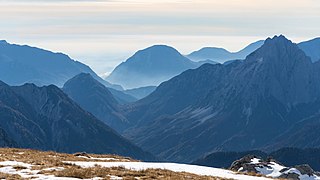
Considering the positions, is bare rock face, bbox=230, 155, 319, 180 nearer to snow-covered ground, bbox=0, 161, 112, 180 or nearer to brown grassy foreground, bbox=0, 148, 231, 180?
brown grassy foreground, bbox=0, 148, 231, 180

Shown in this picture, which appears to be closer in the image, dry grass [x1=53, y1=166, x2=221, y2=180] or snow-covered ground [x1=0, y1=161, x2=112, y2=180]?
snow-covered ground [x1=0, y1=161, x2=112, y2=180]

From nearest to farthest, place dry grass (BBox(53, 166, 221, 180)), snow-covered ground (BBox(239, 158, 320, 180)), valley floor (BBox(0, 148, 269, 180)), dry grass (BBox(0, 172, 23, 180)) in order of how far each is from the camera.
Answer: dry grass (BBox(0, 172, 23, 180))
valley floor (BBox(0, 148, 269, 180))
dry grass (BBox(53, 166, 221, 180))
snow-covered ground (BBox(239, 158, 320, 180))

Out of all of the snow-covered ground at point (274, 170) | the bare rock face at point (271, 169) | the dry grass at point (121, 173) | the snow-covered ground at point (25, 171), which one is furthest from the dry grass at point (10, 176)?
the snow-covered ground at point (274, 170)

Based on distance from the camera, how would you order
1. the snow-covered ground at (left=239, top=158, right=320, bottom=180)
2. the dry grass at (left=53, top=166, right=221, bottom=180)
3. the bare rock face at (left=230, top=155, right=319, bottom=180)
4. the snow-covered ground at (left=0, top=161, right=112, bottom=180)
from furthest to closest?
the snow-covered ground at (left=239, top=158, right=320, bottom=180)
the bare rock face at (left=230, top=155, right=319, bottom=180)
the dry grass at (left=53, top=166, right=221, bottom=180)
the snow-covered ground at (left=0, top=161, right=112, bottom=180)

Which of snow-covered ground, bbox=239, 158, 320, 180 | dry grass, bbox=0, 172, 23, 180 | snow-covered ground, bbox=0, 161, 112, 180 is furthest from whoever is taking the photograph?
snow-covered ground, bbox=239, 158, 320, 180

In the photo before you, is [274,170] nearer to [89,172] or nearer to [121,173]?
[121,173]

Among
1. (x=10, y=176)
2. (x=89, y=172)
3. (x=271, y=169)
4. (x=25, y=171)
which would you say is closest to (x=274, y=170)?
(x=271, y=169)

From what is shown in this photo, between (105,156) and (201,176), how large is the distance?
15.5 metres

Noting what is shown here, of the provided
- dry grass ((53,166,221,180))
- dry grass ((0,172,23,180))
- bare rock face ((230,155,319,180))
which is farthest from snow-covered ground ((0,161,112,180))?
bare rock face ((230,155,319,180))

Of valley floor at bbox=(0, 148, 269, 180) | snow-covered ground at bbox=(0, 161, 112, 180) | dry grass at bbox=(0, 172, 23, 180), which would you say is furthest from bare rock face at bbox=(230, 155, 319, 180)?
dry grass at bbox=(0, 172, 23, 180)

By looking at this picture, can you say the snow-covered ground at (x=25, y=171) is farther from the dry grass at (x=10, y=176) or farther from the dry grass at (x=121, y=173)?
the dry grass at (x=121, y=173)

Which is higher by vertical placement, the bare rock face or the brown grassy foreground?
the brown grassy foreground

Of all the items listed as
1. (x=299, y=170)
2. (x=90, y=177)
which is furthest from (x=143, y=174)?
(x=299, y=170)

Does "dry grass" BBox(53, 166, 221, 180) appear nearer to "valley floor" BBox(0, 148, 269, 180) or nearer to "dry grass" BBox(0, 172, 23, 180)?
"valley floor" BBox(0, 148, 269, 180)
